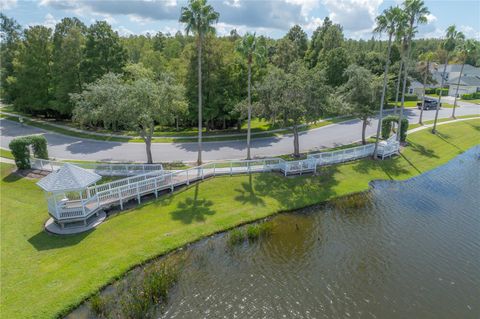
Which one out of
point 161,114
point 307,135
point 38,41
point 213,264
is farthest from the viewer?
point 38,41

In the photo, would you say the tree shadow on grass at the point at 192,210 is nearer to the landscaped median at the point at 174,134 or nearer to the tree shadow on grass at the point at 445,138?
the landscaped median at the point at 174,134

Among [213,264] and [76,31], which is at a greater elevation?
[76,31]

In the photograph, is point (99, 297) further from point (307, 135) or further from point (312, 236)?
point (307, 135)

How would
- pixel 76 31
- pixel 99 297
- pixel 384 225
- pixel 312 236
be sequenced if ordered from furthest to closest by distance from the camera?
pixel 76 31 < pixel 384 225 < pixel 312 236 < pixel 99 297

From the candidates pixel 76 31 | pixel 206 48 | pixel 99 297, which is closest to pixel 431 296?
pixel 99 297

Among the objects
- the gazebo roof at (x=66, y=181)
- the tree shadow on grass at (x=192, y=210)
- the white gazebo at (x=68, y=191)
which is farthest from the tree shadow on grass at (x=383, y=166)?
the gazebo roof at (x=66, y=181)
